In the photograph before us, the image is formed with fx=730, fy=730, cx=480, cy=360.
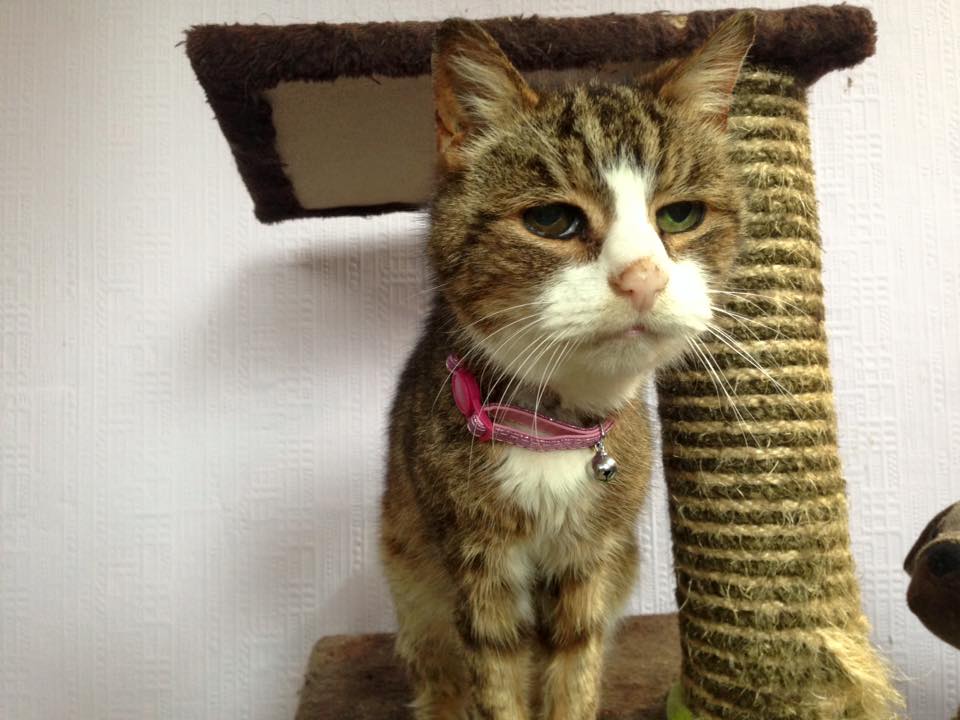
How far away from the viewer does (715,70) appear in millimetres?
714

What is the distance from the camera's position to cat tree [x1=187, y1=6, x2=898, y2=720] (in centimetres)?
74

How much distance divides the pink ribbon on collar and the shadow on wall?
0.58 meters

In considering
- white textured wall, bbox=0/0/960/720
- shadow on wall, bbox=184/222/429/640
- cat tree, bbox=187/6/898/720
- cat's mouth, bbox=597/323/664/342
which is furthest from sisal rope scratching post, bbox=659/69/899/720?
shadow on wall, bbox=184/222/429/640

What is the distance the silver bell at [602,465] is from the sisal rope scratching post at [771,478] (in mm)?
171

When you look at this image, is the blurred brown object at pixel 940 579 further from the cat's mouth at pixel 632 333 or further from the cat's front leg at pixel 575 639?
the cat's mouth at pixel 632 333

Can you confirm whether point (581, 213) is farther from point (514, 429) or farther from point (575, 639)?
point (575, 639)

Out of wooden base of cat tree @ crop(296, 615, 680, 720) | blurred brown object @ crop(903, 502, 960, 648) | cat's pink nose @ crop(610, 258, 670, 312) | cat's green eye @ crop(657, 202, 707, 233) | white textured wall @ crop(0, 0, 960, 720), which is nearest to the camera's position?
cat's pink nose @ crop(610, 258, 670, 312)

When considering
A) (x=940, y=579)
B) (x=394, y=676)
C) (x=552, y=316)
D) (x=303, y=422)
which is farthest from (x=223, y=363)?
(x=940, y=579)

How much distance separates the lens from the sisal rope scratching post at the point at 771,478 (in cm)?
80

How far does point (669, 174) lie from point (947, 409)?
0.90m

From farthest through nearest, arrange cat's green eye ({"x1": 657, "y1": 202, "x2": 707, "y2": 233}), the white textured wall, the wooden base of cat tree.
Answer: the white textured wall
the wooden base of cat tree
cat's green eye ({"x1": 657, "y1": 202, "x2": 707, "y2": 233})

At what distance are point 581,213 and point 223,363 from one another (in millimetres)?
839

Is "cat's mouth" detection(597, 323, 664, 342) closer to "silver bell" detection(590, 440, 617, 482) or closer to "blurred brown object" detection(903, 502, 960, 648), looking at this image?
"silver bell" detection(590, 440, 617, 482)

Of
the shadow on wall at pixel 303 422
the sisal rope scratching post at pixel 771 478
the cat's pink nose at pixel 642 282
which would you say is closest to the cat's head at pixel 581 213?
the cat's pink nose at pixel 642 282
